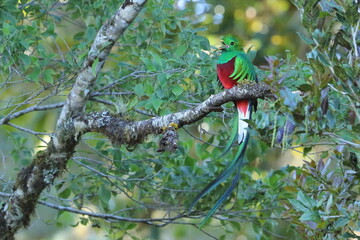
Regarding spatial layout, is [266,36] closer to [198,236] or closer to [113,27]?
[198,236]

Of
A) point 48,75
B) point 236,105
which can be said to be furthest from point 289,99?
point 48,75

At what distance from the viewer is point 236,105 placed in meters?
2.88

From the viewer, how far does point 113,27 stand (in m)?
3.08

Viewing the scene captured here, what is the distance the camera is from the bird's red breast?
3.06m

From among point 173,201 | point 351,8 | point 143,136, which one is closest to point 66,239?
point 173,201

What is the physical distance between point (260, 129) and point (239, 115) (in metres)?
0.64

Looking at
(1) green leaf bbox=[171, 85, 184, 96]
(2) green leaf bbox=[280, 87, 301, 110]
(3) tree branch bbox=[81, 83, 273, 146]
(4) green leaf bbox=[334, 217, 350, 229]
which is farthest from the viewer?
(1) green leaf bbox=[171, 85, 184, 96]

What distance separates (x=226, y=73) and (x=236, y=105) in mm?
268

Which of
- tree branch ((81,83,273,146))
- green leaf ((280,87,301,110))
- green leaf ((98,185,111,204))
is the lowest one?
green leaf ((98,185,111,204))

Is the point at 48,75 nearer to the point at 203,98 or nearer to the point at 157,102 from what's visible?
the point at 157,102

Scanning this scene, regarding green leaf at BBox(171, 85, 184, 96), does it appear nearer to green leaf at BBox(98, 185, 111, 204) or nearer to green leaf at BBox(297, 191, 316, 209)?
green leaf at BBox(297, 191, 316, 209)

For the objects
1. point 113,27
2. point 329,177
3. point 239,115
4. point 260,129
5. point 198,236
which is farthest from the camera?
point 198,236

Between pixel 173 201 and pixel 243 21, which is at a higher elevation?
pixel 173 201

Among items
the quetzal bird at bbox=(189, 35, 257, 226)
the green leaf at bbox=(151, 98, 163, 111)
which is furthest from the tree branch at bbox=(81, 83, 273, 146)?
the quetzal bird at bbox=(189, 35, 257, 226)
